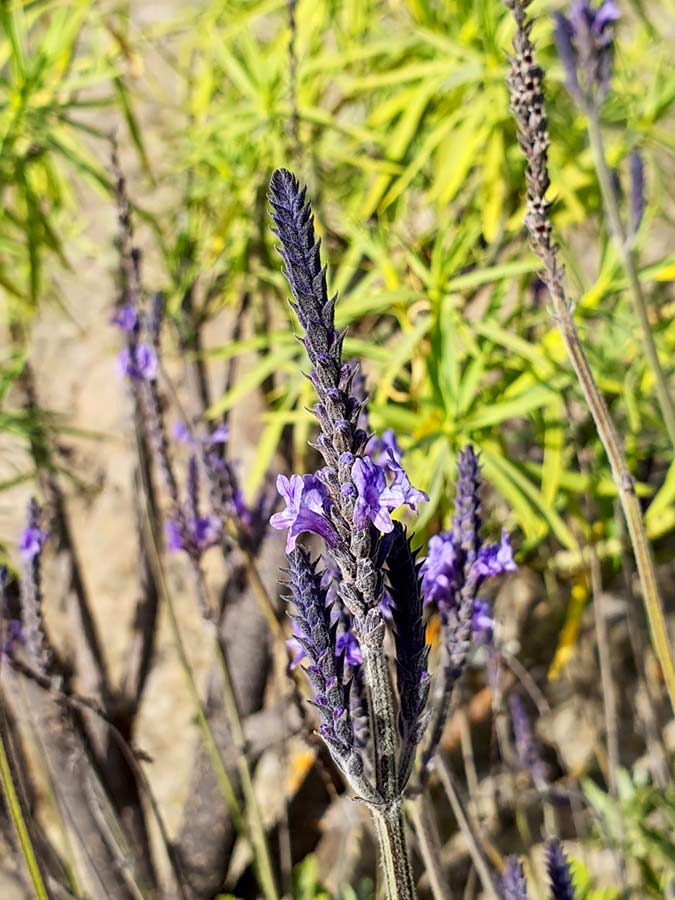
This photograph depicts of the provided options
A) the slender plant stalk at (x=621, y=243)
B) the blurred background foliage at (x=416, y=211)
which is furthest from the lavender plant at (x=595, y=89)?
the blurred background foliage at (x=416, y=211)

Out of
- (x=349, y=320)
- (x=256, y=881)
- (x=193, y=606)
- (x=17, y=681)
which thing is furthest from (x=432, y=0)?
(x=256, y=881)

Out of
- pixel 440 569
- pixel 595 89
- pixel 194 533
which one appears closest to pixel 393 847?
pixel 440 569

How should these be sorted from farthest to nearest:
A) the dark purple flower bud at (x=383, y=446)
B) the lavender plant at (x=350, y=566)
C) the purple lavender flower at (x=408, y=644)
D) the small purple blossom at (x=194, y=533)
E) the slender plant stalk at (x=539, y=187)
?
the small purple blossom at (x=194, y=533)
the dark purple flower bud at (x=383, y=446)
the slender plant stalk at (x=539, y=187)
the purple lavender flower at (x=408, y=644)
the lavender plant at (x=350, y=566)

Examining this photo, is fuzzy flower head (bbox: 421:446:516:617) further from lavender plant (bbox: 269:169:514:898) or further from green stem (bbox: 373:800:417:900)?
green stem (bbox: 373:800:417:900)

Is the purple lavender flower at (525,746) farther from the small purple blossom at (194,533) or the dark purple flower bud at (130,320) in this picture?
the dark purple flower bud at (130,320)

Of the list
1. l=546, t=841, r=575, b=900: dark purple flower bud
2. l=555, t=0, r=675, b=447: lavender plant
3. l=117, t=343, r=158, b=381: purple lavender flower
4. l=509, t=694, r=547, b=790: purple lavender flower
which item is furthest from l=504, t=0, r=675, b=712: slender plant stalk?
l=509, t=694, r=547, b=790: purple lavender flower
